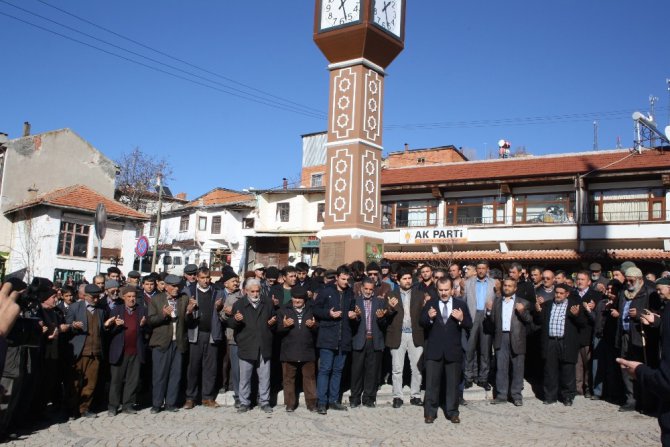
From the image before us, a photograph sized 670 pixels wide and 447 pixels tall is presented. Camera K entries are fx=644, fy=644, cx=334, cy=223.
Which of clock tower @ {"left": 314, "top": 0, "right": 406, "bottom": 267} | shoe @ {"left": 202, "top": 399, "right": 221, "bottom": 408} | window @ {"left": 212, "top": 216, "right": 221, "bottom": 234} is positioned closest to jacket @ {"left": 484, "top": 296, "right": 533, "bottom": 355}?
clock tower @ {"left": 314, "top": 0, "right": 406, "bottom": 267}

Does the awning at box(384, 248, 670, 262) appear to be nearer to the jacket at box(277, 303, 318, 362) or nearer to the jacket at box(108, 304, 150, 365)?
the jacket at box(277, 303, 318, 362)

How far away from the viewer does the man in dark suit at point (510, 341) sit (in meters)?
9.89

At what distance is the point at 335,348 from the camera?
944 cm

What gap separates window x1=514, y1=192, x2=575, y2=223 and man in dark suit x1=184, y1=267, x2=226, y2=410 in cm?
2448

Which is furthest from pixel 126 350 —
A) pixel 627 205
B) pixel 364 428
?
pixel 627 205

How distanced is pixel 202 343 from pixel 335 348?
2042mm

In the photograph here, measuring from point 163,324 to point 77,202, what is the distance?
2581 cm

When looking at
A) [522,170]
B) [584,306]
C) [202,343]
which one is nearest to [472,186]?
[522,170]

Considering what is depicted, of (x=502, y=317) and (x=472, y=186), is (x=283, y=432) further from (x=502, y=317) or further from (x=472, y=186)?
(x=472, y=186)

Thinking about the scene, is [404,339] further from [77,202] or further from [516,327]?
[77,202]

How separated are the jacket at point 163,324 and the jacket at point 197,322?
0.12 meters

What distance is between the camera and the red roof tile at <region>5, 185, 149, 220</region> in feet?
104

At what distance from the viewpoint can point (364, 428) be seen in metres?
8.24

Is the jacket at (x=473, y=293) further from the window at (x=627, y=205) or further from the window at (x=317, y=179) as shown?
the window at (x=317, y=179)
